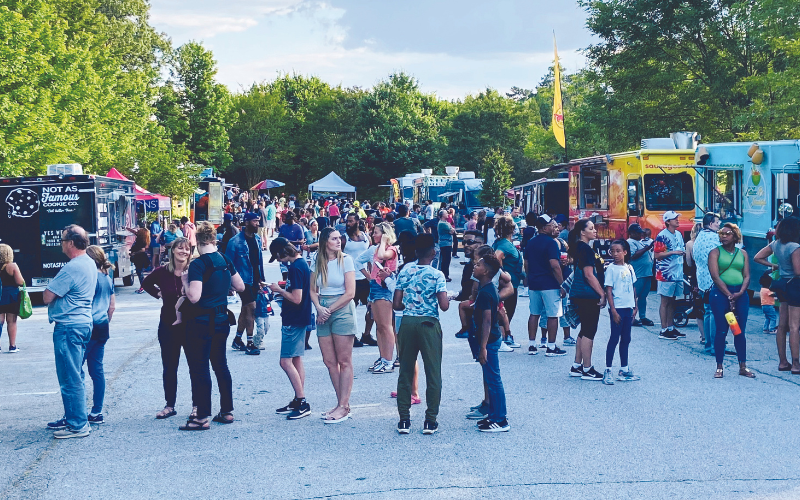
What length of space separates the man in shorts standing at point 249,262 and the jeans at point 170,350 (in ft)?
9.30

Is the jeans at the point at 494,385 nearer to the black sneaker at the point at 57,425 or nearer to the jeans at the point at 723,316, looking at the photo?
the jeans at the point at 723,316

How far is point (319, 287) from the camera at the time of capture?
7973 mm

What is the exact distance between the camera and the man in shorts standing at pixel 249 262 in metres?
11.1

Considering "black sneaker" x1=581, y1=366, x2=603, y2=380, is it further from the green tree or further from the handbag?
the green tree

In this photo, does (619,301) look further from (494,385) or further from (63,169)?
(63,169)

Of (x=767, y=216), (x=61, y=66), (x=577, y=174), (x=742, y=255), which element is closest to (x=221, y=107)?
(x=61, y=66)

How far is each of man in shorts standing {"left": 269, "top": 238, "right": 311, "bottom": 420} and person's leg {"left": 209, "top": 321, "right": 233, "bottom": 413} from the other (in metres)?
0.50

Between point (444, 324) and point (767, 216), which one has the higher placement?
point (767, 216)

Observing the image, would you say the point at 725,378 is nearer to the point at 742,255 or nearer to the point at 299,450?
the point at 742,255

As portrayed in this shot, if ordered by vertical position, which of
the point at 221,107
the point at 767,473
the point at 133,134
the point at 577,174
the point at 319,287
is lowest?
the point at 767,473

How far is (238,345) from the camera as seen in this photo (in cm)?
1184

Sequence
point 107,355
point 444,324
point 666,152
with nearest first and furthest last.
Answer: point 107,355
point 444,324
point 666,152

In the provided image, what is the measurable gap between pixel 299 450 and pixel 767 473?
3.38 m

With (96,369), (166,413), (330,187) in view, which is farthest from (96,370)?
(330,187)
